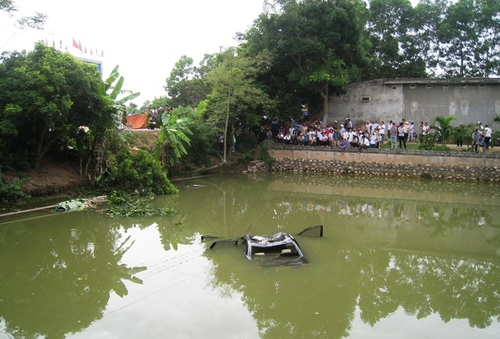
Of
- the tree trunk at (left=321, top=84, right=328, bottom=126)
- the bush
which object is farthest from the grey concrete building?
the bush

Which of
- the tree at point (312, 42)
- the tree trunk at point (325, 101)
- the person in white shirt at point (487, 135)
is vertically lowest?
the person in white shirt at point (487, 135)

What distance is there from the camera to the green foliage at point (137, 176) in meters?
14.6

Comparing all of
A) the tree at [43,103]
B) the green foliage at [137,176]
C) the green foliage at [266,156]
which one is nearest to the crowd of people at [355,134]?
the green foliage at [266,156]

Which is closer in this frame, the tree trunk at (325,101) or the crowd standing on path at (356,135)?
the crowd standing on path at (356,135)

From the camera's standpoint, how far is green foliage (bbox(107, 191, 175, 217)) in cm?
1208

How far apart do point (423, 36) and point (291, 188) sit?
1807 centimetres

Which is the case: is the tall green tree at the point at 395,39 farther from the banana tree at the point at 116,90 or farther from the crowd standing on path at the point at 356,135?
the banana tree at the point at 116,90

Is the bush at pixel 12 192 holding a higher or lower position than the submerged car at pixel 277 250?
higher

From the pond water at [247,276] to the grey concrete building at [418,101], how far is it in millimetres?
11646

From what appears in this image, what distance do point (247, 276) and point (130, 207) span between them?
619 cm

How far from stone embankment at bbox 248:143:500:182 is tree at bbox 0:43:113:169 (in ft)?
35.0

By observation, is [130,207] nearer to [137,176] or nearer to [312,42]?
[137,176]

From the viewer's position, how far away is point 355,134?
854 inches

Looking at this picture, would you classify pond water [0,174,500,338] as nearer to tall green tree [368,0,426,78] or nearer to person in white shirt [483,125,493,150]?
person in white shirt [483,125,493,150]
